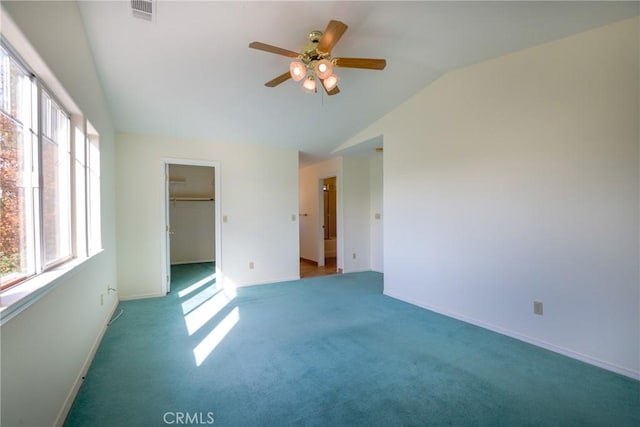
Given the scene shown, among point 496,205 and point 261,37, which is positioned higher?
point 261,37

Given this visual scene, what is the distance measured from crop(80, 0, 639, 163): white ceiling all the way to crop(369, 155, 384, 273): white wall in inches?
79.2

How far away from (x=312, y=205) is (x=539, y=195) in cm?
476

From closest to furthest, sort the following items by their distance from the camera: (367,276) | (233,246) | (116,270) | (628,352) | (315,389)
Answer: (315,389) < (628,352) < (116,270) < (233,246) < (367,276)

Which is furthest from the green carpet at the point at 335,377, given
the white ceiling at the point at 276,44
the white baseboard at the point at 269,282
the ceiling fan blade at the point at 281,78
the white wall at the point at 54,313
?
the white ceiling at the point at 276,44

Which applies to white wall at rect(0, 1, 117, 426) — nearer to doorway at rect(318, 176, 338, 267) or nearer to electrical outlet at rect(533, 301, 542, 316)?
electrical outlet at rect(533, 301, 542, 316)

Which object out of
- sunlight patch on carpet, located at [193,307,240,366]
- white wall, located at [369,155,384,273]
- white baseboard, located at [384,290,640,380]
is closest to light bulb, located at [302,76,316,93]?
sunlight patch on carpet, located at [193,307,240,366]

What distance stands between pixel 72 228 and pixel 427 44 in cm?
353

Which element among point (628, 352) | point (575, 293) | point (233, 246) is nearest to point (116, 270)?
point (233, 246)

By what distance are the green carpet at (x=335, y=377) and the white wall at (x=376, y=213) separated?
2498 mm

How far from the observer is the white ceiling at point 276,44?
2193mm

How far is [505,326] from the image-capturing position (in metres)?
2.87

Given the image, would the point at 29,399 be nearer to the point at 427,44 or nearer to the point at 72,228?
the point at 72,228

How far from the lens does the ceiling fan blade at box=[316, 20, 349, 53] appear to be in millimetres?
1900

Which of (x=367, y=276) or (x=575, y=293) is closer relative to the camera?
(x=575, y=293)
